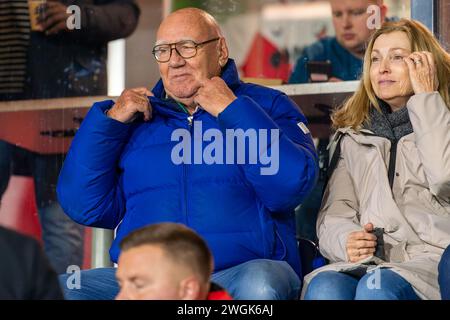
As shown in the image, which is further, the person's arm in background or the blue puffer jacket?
the person's arm in background

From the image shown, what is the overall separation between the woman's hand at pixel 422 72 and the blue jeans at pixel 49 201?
1.58 m

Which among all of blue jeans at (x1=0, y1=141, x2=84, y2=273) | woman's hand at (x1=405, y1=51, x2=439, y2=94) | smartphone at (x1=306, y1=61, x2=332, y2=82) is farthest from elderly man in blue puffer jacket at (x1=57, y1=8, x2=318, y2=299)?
blue jeans at (x1=0, y1=141, x2=84, y2=273)

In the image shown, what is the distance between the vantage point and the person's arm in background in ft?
14.0

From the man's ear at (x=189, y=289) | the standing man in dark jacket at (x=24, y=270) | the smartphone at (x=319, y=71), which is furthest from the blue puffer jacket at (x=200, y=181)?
the standing man in dark jacket at (x=24, y=270)

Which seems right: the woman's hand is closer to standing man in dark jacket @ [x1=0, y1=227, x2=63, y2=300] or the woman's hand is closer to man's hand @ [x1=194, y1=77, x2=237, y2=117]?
man's hand @ [x1=194, y1=77, x2=237, y2=117]

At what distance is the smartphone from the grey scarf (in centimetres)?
86

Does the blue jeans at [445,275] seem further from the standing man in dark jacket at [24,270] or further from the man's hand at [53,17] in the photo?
the man's hand at [53,17]

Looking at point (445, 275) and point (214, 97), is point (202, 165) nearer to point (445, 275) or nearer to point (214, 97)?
point (214, 97)

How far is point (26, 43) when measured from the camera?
432 cm

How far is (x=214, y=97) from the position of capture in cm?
309

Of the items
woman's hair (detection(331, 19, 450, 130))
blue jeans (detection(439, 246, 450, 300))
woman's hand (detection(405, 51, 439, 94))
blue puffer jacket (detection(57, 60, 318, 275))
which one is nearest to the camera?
blue jeans (detection(439, 246, 450, 300))

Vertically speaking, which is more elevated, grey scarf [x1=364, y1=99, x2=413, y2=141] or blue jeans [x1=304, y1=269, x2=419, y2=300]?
grey scarf [x1=364, y1=99, x2=413, y2=141]

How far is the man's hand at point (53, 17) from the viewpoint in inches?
168

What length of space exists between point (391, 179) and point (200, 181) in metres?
0.54
